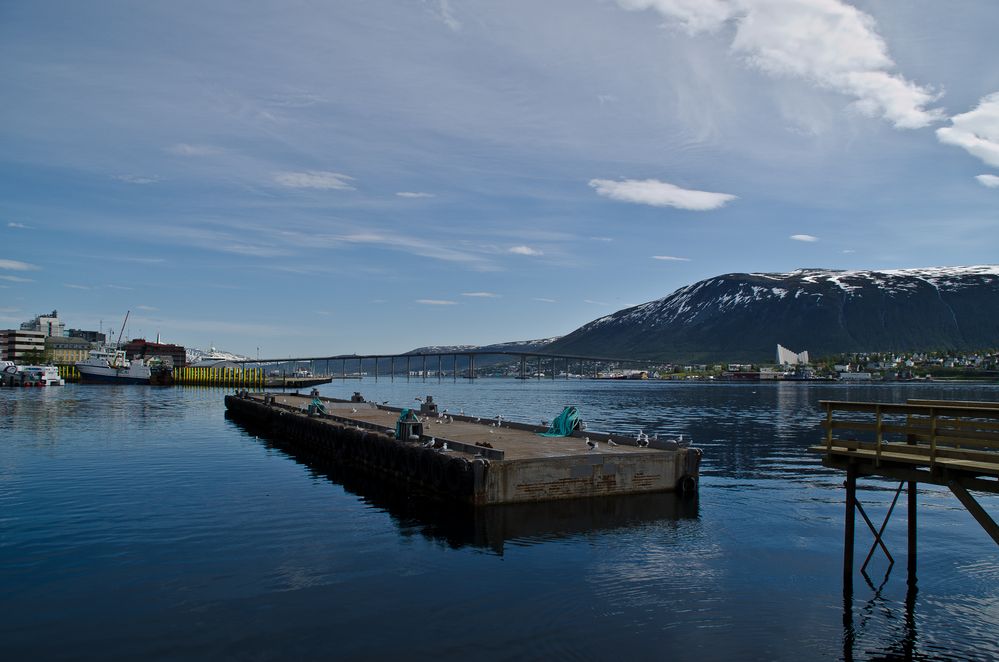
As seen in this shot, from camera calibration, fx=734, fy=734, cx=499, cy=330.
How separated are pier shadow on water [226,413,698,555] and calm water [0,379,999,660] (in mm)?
127

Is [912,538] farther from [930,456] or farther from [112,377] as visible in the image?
[112,377]

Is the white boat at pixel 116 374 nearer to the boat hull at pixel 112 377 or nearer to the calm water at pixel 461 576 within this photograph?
the boat hull at pixel 112 377

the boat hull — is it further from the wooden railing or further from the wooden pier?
the wooden railing

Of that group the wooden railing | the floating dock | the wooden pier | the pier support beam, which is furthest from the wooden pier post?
the floating dock

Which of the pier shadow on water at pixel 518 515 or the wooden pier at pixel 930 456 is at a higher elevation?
the wooden pier at pixel 930 456

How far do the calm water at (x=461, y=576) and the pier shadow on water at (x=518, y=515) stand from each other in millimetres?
127

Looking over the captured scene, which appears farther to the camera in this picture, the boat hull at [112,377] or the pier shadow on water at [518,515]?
the boat hull at [112,377]

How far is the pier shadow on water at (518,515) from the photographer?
25150 mm

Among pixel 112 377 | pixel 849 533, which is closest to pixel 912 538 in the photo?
pixel 849 533

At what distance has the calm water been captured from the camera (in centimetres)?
1599

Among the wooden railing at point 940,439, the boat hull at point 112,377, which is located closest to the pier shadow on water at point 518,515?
the wooden railing at point 940,439

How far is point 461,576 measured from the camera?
2075 cm

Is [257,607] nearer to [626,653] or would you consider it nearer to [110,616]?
[110,616]

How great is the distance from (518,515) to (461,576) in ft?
23.3
